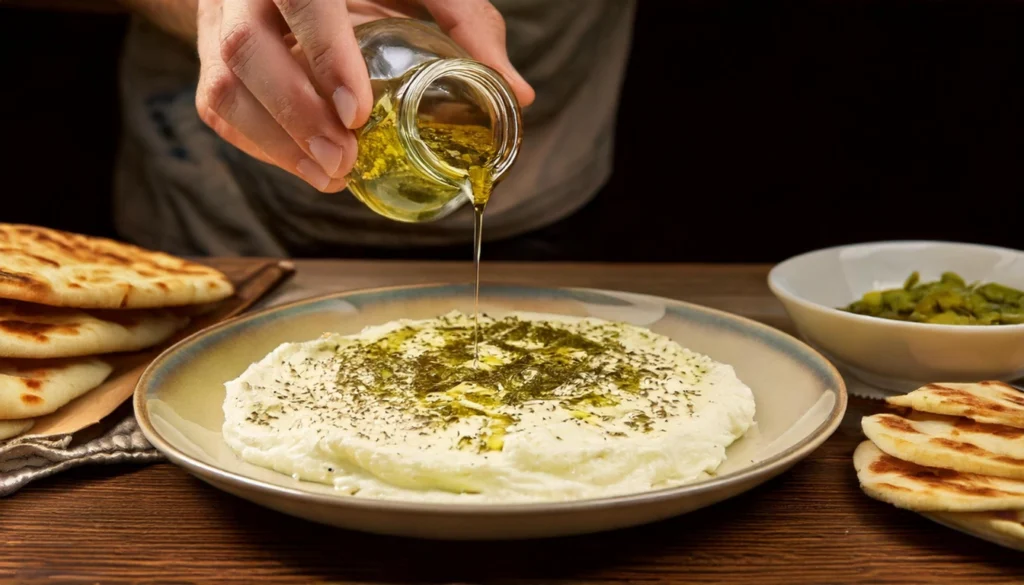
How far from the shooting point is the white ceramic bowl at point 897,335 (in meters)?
1.65

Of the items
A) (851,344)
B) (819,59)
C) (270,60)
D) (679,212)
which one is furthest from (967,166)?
(270,60)

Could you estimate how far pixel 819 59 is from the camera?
4312 mm

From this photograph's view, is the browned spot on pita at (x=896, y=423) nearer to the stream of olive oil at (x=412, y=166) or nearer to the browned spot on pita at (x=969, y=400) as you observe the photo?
the browned spot on pita at (x=969, y=400)

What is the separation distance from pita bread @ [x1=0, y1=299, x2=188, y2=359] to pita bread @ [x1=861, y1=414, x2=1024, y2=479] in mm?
1417

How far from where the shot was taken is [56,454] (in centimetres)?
141

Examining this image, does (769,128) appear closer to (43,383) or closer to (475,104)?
(475,104)

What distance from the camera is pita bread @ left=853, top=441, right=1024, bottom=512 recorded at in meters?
1.18

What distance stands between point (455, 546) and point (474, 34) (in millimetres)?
1260

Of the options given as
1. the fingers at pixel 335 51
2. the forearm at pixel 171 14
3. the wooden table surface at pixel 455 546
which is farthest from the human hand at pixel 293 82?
the forearm at pixel 171 14

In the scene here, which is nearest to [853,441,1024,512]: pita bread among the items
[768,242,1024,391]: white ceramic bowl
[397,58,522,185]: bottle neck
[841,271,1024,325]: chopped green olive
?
[768,242,1024,391]: white ceramic bowl

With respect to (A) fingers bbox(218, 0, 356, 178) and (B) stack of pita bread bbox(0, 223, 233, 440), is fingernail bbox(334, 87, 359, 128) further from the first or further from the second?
(B) stack of pita bread bbox(0, 223, 233, 440)

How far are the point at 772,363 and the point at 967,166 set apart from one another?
337cm

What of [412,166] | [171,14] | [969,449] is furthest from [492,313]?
[171,14]

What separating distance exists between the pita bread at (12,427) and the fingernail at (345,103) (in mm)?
753
